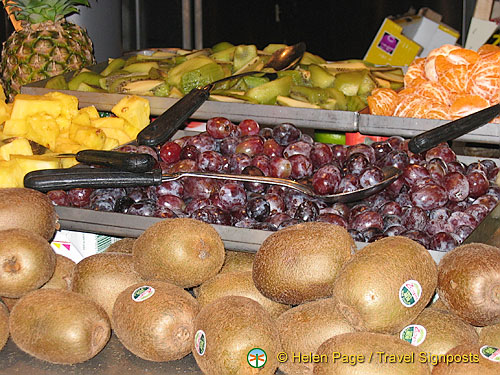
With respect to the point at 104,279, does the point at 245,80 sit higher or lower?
higher

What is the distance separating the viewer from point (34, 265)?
50.7 inches

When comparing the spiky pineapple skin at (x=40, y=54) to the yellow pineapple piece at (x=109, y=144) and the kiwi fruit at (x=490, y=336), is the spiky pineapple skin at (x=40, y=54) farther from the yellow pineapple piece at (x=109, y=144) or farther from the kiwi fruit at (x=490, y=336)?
the kiwi fruit at (x=490, y=336)

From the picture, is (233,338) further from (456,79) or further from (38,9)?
(38,9)

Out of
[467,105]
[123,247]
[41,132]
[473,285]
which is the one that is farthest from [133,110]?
[473,285]

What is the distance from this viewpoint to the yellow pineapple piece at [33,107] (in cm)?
201

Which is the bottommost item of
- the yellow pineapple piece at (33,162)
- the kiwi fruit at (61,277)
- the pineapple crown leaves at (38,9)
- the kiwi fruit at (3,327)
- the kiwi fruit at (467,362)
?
the kiwi fruit at (3,327)

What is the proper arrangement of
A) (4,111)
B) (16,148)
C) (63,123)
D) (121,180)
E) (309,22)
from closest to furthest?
1. (121,180)
2. (16,148)
3. (63,123)
4. (4,111)
5. (309,22)

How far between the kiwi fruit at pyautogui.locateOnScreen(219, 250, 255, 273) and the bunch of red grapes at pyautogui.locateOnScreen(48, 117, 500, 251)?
0.07m

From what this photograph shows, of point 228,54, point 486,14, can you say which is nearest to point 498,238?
point 228,54

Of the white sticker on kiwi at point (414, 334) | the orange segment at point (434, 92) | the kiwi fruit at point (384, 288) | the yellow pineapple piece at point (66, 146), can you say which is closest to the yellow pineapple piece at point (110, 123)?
the yellow pineapple piece at point (66, 146)

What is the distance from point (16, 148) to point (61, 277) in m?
0.60

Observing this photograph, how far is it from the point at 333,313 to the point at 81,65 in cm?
211

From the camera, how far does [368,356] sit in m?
1.03

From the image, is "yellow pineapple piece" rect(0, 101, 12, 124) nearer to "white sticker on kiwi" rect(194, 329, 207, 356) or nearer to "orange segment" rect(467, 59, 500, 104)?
"white sticker on kiwi" rect(194, 329, 207, 356)
